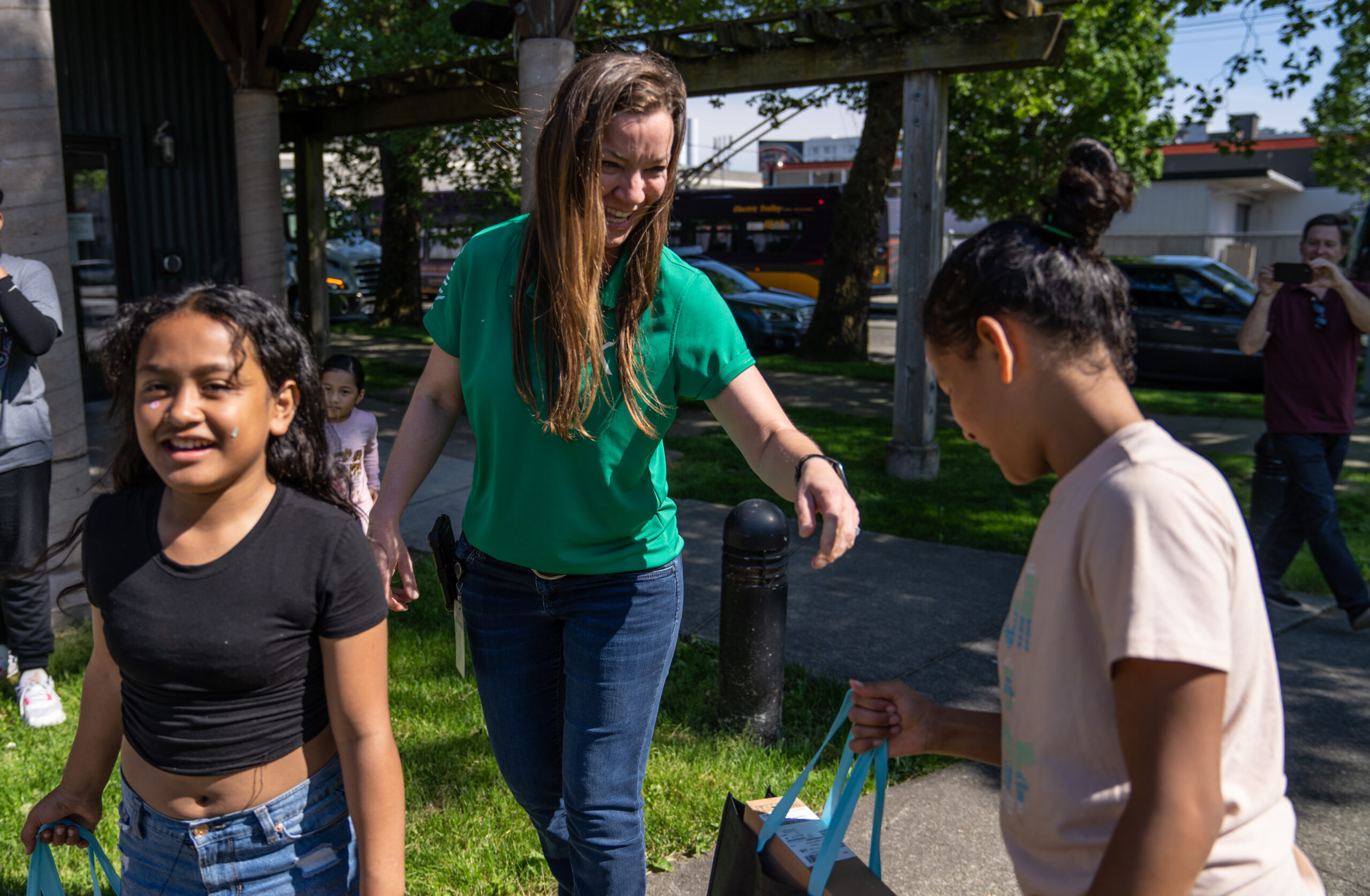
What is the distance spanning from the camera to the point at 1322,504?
17.5 ft

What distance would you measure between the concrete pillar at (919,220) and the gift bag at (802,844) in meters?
6.15

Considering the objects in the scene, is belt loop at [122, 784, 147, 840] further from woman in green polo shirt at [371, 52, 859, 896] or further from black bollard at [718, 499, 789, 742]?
black bollard at [718, 499, 789, 742]

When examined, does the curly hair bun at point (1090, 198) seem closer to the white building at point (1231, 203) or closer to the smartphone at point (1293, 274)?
the smartphone at point (1293, 274)

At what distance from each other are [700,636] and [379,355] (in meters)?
11.8

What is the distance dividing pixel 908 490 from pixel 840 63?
327cm

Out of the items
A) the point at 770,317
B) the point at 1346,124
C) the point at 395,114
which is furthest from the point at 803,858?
the point at 1346,124

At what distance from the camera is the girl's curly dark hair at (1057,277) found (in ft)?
4.22

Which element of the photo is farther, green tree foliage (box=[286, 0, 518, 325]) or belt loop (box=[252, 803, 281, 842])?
green tree foliage (box=[286, 0, 518, 325])

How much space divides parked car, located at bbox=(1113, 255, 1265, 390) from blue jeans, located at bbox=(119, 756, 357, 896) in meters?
14.1

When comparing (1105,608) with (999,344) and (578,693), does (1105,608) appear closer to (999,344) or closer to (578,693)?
(999,344)

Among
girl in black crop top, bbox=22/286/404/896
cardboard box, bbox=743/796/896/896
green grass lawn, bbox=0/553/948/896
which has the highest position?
girl in black crop top, bbox=22/286/404/896

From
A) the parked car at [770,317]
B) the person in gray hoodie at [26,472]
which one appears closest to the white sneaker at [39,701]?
the person in gray hoodie at [26,472]

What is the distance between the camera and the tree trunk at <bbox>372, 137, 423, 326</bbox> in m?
19.4

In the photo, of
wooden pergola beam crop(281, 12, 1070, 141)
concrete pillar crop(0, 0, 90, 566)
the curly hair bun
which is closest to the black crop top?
the curly hair bun
